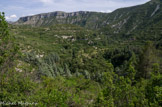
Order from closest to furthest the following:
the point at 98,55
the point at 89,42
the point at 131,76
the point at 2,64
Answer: the point at 2,64, the point at 131,76, the point at 98,55, the point at 89,42

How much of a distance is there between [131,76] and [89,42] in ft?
511

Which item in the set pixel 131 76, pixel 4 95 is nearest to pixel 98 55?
pixel 131 76

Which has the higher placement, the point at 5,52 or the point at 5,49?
the point at 5,49

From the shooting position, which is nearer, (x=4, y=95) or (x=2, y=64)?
(x=4, y=95)

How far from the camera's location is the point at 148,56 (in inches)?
1665

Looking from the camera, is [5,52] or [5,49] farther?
[5,49]

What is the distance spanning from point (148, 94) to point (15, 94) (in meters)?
11.8

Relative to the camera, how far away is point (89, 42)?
167 metres

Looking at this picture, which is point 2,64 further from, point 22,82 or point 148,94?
point 148,94

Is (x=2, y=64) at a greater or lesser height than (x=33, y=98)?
greater

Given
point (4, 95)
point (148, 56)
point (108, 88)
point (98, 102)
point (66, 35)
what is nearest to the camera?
point (4, 95)

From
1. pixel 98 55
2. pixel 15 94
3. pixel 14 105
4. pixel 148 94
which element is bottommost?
pixel 98 55

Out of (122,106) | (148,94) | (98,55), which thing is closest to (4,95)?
(122,106)

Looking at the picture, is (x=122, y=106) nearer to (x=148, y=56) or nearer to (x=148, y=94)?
(x=148, y=94)
